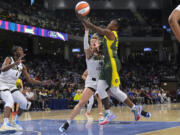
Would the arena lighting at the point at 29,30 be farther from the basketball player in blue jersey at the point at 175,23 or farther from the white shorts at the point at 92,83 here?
the basketball player in blue jersey at the point at 175,23

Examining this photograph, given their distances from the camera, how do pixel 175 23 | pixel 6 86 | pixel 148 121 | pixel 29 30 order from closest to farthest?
pixel 175 23 → pixel 6 86 → pixel 148 121 → pixel 29 30

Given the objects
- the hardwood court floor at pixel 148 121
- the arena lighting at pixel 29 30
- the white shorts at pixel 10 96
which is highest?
the arena lighting at pixel 29 30

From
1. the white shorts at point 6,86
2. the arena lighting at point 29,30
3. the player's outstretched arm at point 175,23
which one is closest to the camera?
the player's outstretched arm at point 175,23

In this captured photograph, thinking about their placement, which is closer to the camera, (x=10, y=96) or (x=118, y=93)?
(x=118, y=93)

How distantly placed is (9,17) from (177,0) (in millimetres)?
20697

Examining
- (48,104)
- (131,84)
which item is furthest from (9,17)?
(131,84)

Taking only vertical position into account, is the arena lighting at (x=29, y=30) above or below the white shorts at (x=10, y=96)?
above

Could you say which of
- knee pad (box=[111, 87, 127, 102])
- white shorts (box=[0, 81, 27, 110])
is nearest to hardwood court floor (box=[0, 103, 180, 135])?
knee pad (box=[111, 87, 127, 102])

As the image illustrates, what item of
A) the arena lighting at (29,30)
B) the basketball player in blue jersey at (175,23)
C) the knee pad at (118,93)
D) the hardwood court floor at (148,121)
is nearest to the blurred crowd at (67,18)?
the arena lighting at (29,30)

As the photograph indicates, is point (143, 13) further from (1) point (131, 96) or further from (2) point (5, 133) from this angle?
(2) point (5, 133)

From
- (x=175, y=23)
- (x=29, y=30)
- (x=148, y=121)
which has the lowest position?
(x=148, y=121)

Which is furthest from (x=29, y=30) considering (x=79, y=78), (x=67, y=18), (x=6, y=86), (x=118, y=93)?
(x=118, y=93)

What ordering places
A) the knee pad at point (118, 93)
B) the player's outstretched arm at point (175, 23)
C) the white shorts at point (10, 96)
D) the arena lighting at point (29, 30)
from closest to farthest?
1. the player's outstretched arm at point (175, 23)
2. the knee pad at point (118, 93)
3. the white shorts at point (10, 96)
4. the arena lighting at point (29, 30)

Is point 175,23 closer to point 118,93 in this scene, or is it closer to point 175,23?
point 175,23
